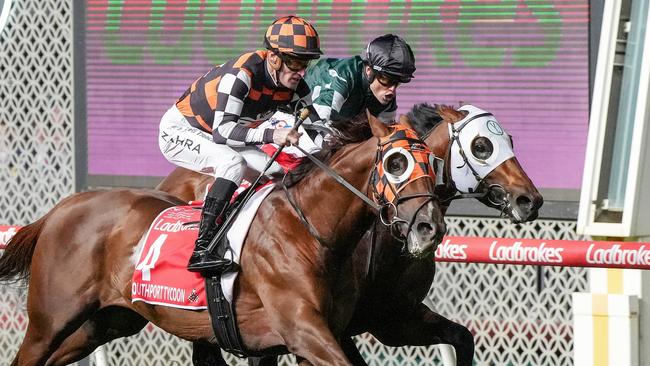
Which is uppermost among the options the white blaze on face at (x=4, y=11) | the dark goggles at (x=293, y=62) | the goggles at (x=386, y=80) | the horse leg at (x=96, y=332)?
the white blaze on face at (x=4, y=11)

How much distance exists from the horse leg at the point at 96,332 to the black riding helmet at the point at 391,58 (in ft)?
5.27

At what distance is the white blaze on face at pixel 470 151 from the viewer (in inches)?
211

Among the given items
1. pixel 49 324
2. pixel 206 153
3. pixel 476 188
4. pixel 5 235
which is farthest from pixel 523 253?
pixel 5 235

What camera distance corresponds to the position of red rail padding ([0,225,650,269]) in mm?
5496

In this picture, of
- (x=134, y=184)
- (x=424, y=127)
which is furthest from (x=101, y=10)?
(x=424, y=127)

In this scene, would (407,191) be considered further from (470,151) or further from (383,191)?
(470,151)

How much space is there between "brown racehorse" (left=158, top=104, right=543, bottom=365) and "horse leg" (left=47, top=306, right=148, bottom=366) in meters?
1.09

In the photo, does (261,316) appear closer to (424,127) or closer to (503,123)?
(424,127)

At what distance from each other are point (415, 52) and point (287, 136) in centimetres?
243

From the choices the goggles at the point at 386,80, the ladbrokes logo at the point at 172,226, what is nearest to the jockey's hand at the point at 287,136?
the ladbrokes logo at the point at 172,226

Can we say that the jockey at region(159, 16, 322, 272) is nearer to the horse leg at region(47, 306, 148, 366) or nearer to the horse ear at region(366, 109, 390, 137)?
the horse ear at region(366, 109, 390, 137)

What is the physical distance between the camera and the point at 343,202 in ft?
15.8

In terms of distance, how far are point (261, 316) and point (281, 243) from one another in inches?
12.3

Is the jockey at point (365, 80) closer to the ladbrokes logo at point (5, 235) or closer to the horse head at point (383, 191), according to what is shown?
the horse head at point (383, 191)
